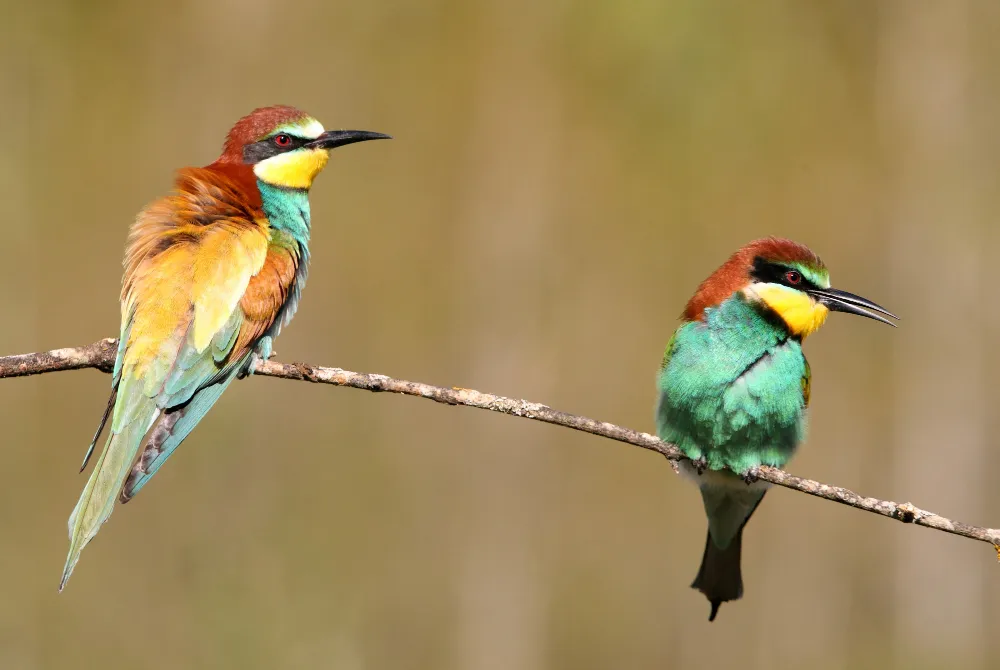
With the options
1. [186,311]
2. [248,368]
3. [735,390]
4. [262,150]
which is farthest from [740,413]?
[262,150]

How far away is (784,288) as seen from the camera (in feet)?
9.11

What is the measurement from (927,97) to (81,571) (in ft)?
21.9

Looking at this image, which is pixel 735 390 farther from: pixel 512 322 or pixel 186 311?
pixel 512 322

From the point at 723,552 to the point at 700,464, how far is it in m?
0.35

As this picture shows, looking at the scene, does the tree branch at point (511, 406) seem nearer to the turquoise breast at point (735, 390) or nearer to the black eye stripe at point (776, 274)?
the turquoise breast at point (735, 390)

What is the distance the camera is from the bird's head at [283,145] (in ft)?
10.3

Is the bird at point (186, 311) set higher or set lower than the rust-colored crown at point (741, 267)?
lower

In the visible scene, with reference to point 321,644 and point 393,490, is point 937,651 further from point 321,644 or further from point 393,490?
point 321,644

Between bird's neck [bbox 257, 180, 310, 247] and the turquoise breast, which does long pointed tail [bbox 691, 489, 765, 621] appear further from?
bird's neck [bbox 257, 180, 310, 247]

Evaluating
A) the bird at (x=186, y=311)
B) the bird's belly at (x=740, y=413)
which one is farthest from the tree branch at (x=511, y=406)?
the bird's belly at (x=740, y=413)

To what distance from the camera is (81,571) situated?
4.43m

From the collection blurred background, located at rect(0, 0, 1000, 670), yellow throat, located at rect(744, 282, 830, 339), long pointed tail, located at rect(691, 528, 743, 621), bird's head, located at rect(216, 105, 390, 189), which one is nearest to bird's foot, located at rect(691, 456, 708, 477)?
long pointed tail, located at rect(691, 528, 743, 621)

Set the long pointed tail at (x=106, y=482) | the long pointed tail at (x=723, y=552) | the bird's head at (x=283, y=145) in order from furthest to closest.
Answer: the bird's head at (x=283, y=145) → the long pointed tail at (x=723, y=552) → the long pointed tail at (x=106, y=482)

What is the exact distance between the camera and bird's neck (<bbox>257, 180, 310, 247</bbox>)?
2.96 meters
